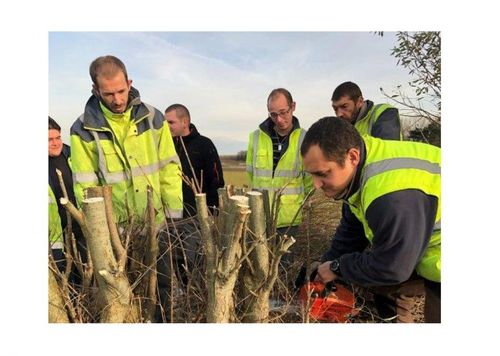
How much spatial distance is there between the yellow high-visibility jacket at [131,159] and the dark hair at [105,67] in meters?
0.18

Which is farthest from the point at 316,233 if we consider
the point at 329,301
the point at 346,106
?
the point at 329,301

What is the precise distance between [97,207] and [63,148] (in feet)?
4.21

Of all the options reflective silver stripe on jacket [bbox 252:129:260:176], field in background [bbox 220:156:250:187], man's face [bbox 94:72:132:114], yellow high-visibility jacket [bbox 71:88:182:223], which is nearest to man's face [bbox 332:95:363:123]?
reflective silver stripe on jacket [bbox 252:129:260:176]

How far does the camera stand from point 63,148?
3273 mm

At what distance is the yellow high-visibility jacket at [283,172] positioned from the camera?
3529mm

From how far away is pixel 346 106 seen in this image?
10.8ft

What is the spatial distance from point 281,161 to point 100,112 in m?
1.57

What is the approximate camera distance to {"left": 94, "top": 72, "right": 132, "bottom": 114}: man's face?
9.75 ft

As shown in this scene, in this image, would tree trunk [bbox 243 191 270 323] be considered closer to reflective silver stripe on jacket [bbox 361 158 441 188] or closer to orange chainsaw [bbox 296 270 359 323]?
orange chainsaw [bbox 296 270 359 323]

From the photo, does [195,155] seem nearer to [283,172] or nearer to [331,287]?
[283,172]

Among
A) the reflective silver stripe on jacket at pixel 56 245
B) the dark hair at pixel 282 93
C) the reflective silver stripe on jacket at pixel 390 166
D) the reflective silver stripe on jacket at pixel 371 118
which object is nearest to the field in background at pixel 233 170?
the dark hair at pixel 282 93

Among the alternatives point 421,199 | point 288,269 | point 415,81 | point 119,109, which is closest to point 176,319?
point 288,269

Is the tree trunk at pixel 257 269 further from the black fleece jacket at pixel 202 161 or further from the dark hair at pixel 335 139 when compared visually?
the black fleece jacket at pixel 202 161

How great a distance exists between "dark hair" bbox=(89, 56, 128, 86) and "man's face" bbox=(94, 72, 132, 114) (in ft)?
0.10
